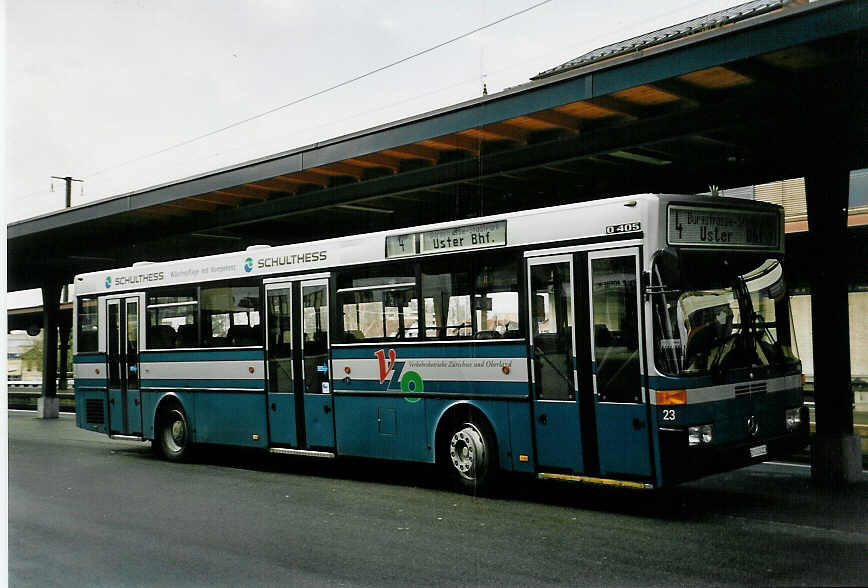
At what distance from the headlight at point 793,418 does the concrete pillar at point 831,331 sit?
90 cm

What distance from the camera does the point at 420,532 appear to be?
26.1 feet

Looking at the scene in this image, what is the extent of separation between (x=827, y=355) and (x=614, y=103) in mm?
3705

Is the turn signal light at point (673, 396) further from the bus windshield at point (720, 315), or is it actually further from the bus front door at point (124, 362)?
the bus front door at point (124, 362)

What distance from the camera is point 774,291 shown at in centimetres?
891

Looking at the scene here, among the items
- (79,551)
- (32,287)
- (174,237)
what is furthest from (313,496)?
(32,287)

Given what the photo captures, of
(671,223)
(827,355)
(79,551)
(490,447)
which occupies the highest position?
(671,223)

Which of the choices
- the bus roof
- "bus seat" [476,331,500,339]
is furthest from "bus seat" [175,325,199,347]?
"bus seat" [476,331,500,339]

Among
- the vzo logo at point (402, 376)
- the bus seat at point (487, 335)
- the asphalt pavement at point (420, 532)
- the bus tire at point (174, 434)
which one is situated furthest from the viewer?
the bus tire at point (174, 434)

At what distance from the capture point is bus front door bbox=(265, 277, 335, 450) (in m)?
11.2

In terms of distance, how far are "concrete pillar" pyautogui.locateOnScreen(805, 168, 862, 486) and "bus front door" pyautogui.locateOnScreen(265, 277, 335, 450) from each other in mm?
5768

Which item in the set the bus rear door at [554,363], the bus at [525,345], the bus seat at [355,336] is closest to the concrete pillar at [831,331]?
the bus at [525,345]

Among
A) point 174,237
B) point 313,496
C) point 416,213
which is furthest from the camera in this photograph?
point 174,237

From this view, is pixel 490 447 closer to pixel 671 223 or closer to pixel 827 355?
pixel 671 223

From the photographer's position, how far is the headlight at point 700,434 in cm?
787
